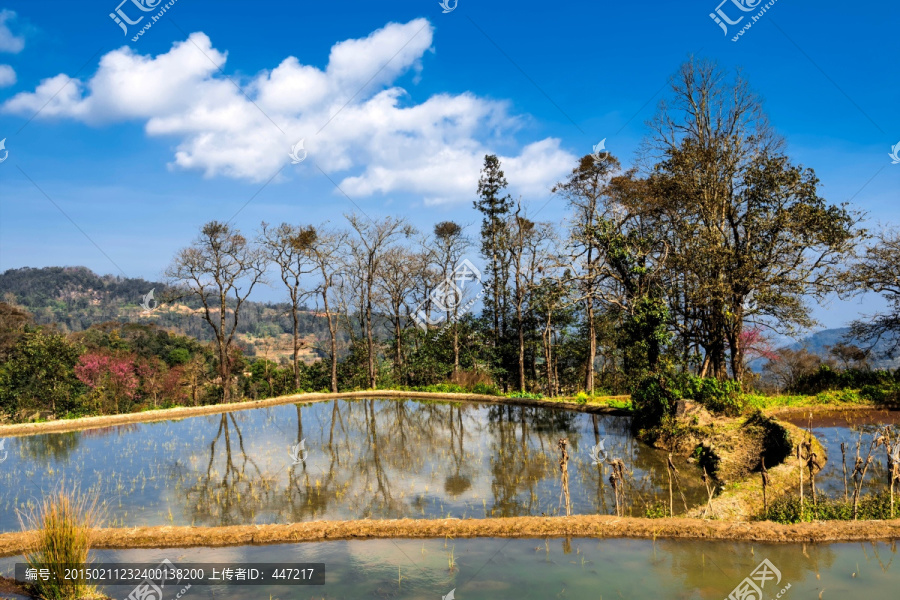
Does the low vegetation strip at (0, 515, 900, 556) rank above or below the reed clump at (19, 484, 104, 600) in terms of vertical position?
below

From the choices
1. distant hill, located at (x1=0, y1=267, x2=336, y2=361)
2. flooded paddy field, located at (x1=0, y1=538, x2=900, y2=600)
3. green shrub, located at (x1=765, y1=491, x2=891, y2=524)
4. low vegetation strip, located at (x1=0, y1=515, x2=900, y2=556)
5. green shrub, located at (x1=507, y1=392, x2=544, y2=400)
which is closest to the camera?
flooded paddy field, located at (x1=0, y1=538, x2=900, y2=600)

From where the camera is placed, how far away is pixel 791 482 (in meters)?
12.2

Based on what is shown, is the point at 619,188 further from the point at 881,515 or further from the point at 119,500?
the point at 119,500

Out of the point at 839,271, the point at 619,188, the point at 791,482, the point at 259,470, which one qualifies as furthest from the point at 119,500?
the point at 619,188

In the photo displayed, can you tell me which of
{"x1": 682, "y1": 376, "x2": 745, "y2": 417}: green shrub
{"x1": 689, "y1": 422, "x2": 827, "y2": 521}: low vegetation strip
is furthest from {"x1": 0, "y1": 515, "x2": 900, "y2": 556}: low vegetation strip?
{"x1": 682, "y1": 376, "x2": 745, "y2": 417}: green shrub

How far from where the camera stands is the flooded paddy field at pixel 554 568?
25.5 ft

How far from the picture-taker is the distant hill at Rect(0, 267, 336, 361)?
86.6 metres

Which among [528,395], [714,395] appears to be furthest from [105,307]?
[714,395]

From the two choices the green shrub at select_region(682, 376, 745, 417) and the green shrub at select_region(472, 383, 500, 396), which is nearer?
the green shrub at select_region(682, 376, 745, 417)

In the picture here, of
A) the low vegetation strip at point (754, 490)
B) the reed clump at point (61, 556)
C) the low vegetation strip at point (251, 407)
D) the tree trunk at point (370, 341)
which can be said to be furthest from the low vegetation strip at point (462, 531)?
the tree trunk at point (370, 341)

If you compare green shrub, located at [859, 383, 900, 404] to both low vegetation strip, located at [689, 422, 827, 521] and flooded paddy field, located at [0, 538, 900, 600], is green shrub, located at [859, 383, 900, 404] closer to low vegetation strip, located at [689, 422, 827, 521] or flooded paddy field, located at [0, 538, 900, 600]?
low vegetation strip, located at [689, 422, 827, 521]

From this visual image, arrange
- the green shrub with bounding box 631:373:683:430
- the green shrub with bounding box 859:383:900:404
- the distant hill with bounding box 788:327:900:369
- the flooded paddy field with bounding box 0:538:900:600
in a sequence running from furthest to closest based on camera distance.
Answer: the distant hill with bounding box 788:327:900:369 < the green shrub with bounding box 859:383:900:404 < the green shrub with bounding box 631:373:683:430 < the flooded paddy field with bounding box 0:538:900:600

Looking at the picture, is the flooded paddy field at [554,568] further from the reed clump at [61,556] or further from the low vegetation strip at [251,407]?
the low vegetation strip at [251,407]

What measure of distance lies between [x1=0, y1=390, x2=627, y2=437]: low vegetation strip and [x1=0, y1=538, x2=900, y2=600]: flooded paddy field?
43.0ft
